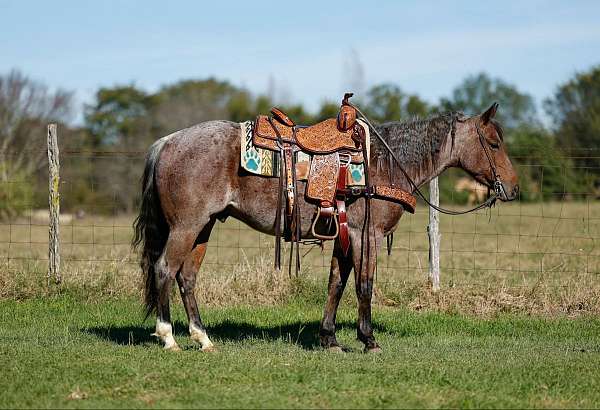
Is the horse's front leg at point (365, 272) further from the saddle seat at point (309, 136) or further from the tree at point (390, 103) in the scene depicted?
the tree at point (390, 103)

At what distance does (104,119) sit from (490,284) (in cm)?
4488

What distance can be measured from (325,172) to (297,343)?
6.09 ft

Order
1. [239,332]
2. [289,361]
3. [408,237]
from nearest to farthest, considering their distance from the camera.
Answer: [289,361] < [239,332] < [408,237]

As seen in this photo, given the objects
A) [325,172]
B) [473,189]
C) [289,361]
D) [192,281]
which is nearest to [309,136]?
[325,172]

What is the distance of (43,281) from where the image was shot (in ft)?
33.7

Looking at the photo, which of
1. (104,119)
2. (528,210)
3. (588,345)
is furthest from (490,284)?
(104,119)

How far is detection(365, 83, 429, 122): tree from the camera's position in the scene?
52.8 m

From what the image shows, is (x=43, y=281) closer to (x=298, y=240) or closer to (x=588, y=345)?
(x=298, y=240)

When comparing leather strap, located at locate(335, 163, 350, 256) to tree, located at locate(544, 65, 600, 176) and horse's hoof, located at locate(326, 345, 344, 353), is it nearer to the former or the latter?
horse's hoof, located at locate(326, 345, 344, 353)

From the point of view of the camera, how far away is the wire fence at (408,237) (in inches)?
437

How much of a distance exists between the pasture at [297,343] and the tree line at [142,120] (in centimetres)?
1611

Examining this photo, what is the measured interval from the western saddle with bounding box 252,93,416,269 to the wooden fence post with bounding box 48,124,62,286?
13.9 ft

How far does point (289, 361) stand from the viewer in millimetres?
6473

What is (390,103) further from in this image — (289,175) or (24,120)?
(289,175)
